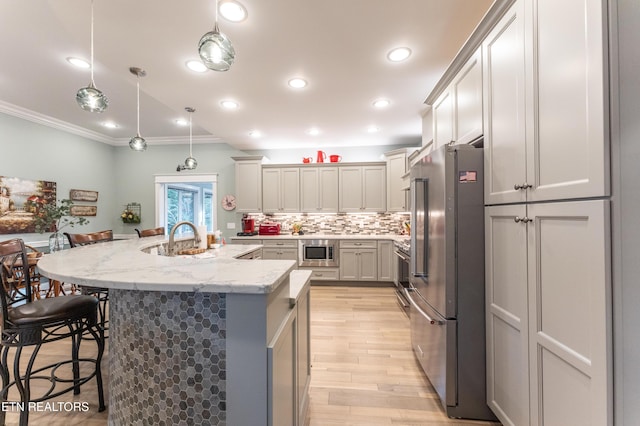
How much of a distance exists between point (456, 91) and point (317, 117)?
2052 mm

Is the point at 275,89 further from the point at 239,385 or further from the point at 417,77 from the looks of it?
the point at 239,385

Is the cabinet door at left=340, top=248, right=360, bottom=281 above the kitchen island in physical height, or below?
below

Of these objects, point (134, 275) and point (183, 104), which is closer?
point (134, 275)

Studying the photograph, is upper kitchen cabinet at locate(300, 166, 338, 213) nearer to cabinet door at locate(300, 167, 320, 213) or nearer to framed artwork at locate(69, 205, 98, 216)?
cabinet door at locate(300, 167, 320, 213)

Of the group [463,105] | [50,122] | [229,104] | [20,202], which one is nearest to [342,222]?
[229,104]

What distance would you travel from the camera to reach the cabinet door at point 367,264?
180 inches

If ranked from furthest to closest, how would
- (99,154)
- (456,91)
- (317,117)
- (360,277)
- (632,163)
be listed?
(99,154)
(360,277)
(317,117)
(456,91)
(632,163)

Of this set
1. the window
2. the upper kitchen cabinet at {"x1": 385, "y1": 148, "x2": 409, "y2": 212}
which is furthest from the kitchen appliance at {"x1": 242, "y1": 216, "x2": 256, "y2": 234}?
the upper kitchen cabinet at {"x1": 385, "y1": 148, "x2": 409, "y2": 212}

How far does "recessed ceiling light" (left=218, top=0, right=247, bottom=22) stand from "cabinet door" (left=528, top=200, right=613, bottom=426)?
2.07 m

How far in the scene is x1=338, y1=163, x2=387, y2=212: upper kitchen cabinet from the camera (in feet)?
15.9

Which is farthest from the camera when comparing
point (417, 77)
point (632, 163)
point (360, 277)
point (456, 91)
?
point (360, 277)

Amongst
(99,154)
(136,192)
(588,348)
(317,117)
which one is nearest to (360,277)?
(317,117)

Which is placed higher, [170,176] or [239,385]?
[170,176]

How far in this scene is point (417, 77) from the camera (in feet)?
8.48
